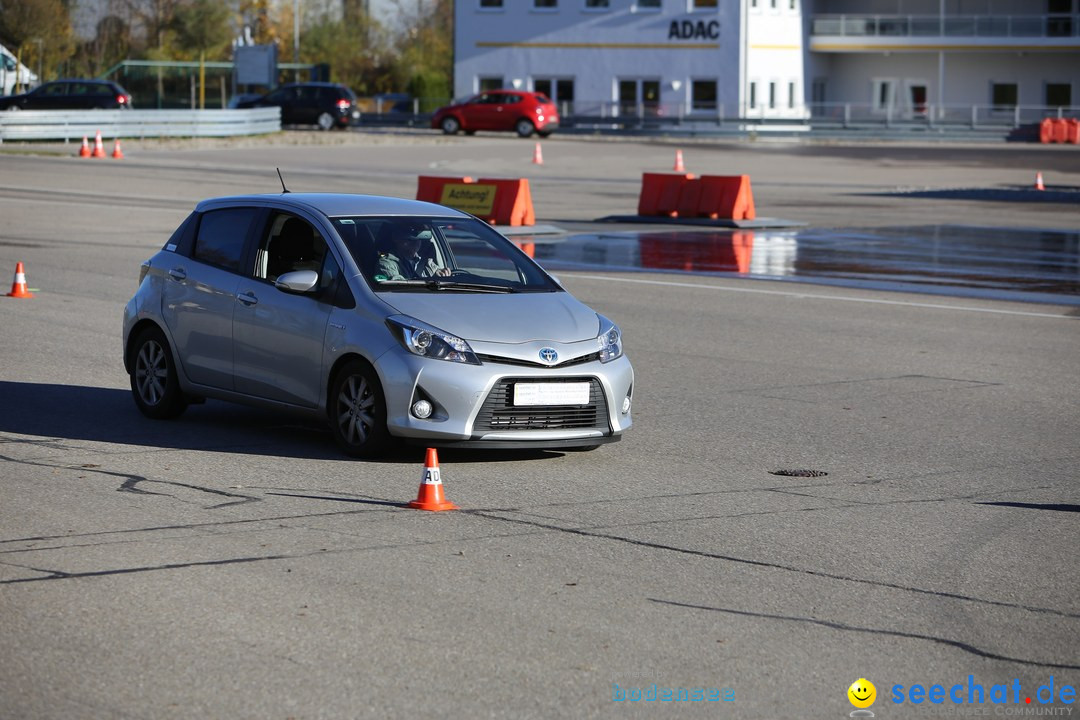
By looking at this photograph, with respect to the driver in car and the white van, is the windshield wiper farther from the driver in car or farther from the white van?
the white van

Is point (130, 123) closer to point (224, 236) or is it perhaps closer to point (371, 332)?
point (224, 236)

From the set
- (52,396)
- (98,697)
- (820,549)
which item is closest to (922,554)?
(820,549)

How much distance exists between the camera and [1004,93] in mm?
75062

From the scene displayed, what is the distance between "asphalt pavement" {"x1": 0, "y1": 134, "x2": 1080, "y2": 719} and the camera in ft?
17.4

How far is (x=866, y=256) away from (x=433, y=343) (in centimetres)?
1517

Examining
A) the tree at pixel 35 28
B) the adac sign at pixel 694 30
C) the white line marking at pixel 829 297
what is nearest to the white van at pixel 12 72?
the tree at pixel 35 28

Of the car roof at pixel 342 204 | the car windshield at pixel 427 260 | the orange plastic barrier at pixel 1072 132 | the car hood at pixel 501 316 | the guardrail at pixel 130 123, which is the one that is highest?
the orange plastic barrier at pixel 1072 132

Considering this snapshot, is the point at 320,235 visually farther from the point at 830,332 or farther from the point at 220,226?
the point at 830,332

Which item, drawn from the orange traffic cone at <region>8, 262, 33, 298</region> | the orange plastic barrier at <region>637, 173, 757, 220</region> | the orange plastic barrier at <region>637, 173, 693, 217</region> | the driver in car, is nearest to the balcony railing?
the orange plastic barrier at <region>637, 173, 757, 220</region>

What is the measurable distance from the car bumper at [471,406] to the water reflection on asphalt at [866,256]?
35.0 feet

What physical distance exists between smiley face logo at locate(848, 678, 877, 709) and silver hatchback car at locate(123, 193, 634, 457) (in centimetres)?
367

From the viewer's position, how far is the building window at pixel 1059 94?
243 feet

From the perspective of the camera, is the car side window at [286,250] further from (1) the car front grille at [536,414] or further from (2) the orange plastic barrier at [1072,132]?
(2) the orange plastic barrier at [1072,132]

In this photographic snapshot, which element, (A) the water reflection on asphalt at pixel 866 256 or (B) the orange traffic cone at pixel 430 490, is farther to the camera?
(A) the water reflection on asphalt at pixel 866 256
